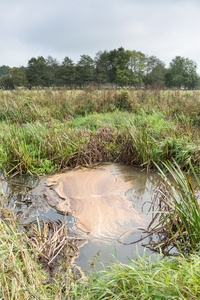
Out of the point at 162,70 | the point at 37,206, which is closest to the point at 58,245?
the point at 37,206

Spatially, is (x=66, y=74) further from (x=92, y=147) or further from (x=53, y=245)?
(x=53, y=245)

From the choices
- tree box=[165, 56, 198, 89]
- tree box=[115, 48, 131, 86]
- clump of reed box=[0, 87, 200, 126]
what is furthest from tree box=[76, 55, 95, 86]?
clump of reed box=[0, 87, 200, 126]

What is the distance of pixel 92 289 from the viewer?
6.28ft

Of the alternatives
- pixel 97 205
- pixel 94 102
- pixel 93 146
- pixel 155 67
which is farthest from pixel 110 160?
pixel 155 67

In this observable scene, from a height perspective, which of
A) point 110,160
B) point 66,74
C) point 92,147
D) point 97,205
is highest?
point 66,74

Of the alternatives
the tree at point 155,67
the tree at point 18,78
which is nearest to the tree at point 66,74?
the tree at point 18,78

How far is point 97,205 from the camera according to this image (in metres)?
3.76

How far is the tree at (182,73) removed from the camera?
45.7 metres

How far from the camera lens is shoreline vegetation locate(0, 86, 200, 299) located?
167 centimetres

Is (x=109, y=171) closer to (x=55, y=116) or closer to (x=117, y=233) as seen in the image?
(x=117, y=233)

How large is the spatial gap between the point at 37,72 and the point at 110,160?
42.5 m

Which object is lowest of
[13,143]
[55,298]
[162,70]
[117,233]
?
[117,233]

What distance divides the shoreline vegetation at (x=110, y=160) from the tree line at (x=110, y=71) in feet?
106

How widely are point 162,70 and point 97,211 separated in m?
50.7
